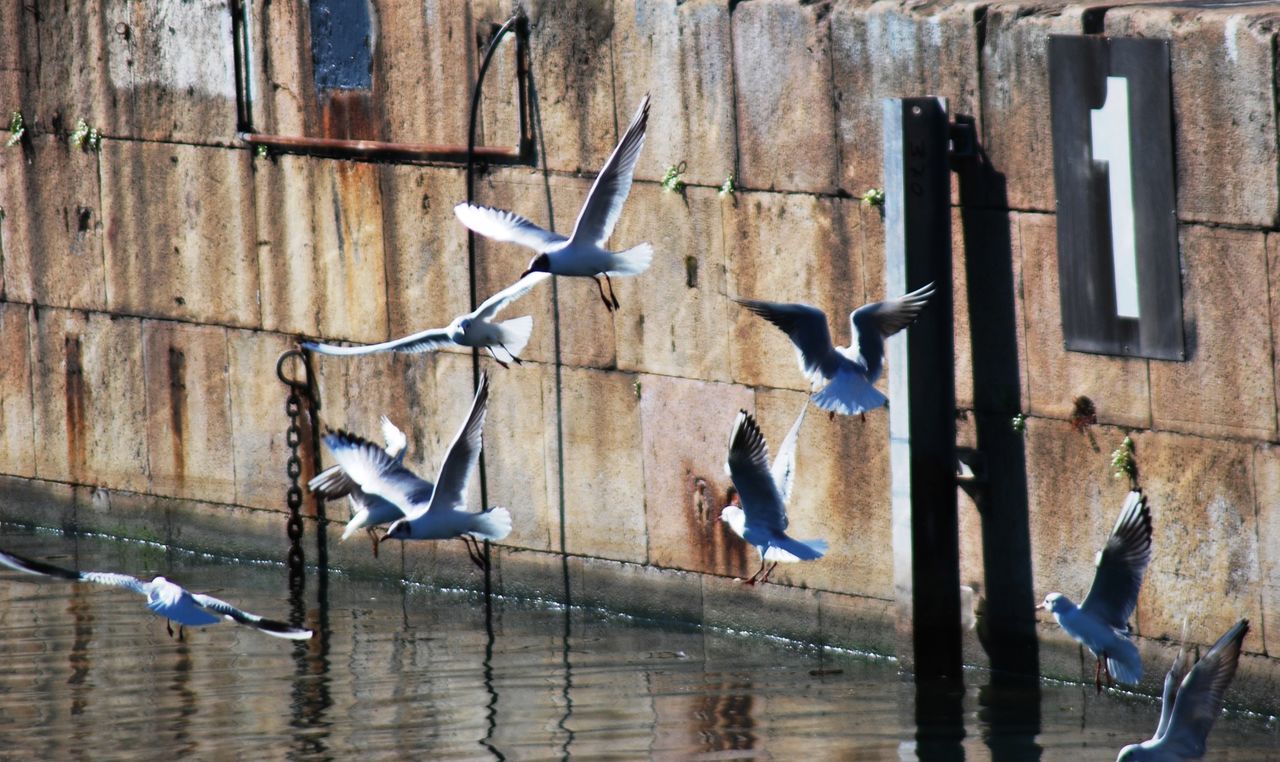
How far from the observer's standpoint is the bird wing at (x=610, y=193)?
28.0 feet

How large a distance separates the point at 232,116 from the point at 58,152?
142 centimetres

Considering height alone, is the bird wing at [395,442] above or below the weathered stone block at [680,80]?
below

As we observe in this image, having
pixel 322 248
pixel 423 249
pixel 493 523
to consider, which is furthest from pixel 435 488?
pixel 322 248

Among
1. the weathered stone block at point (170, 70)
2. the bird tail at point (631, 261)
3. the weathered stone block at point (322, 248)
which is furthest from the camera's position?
the weathered stone block at point (170, 70)

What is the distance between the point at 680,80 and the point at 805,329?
Answer: 1.91 m

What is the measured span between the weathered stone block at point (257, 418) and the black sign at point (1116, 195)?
454 cm

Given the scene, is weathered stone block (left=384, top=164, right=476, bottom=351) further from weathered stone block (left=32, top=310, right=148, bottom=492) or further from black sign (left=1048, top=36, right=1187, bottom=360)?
black sign (left=1048, top=36, right=1187, bottom=360)

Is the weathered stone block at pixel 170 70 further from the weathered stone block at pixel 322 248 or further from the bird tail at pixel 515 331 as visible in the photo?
the bird tail at pixel 515 331

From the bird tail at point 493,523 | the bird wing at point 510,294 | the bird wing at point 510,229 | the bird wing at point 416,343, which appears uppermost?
the bird wing at point 510,229

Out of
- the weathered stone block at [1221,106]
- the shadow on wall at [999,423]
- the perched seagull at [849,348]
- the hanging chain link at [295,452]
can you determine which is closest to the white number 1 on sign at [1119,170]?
the weathered stone block at [1221,106]

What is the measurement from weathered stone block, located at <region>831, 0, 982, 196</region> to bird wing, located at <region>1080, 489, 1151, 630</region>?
191cm

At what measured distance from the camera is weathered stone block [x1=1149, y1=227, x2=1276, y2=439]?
8.02m

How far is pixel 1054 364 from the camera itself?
8.72 m

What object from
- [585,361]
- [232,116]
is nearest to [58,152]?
[232,116]
